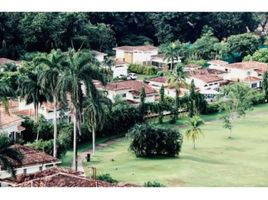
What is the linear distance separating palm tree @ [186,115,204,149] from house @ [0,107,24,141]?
2386 mm

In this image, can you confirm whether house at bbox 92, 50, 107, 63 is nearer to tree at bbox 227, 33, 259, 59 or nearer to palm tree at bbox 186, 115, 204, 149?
palm tree at bbox 186, 115, 204, 149

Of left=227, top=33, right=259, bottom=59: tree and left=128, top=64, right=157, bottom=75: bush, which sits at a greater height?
left=227, top=33, right=259, bottom=59: tree

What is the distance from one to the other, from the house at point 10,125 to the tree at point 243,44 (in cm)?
354

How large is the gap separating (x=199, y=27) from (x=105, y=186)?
3322mm

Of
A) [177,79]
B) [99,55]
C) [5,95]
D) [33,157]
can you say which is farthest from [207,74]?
[5,95]

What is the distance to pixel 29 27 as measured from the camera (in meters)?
12.0

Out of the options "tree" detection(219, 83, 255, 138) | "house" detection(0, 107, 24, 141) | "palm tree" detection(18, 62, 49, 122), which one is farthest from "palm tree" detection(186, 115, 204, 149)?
"house" detection(0, 107, 24, 141)

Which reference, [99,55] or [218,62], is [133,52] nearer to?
[99,55]

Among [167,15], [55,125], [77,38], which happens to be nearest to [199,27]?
[167,15]

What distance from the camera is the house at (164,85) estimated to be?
13016mm

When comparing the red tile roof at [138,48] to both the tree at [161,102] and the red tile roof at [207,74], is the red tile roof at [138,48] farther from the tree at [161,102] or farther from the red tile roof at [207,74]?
the red tile roof at [207,74]

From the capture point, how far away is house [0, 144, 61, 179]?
10.7 m
